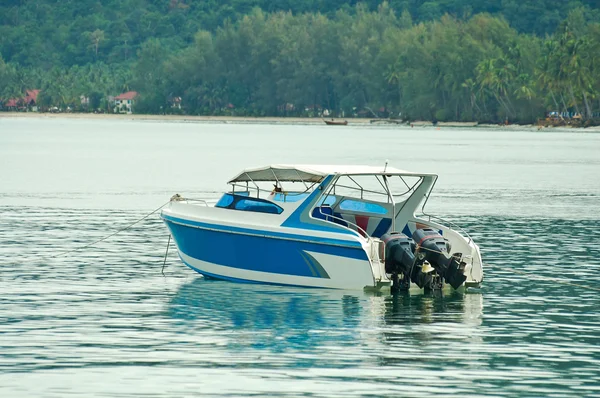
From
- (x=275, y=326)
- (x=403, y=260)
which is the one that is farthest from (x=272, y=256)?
(x=275, y=326)

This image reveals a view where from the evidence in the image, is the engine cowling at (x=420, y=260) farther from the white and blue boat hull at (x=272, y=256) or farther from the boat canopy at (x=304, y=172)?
the boat canopy at (x=304, y=172)

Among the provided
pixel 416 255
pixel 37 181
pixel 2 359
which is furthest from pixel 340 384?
pixel 37 181

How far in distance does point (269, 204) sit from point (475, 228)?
52.2 feet

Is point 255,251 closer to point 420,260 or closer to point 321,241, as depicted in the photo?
point 321,241

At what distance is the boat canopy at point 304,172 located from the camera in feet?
83.3

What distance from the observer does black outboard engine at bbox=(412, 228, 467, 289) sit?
24047mm

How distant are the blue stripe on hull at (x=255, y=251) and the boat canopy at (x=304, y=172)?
162 cm

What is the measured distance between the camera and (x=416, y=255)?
2392cm

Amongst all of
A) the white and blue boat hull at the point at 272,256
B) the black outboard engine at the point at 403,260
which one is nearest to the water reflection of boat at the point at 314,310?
the white and blue boat hull at the point at 272,256

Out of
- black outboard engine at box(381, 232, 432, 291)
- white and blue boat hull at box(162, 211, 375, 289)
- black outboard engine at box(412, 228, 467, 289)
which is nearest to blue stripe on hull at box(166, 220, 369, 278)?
white and blue boat hull at box(162, 211, 375, 289)

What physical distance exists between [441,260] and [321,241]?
7.83ft

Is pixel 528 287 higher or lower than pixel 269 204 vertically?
lower

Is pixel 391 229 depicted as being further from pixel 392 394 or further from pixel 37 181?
pixel 37 181

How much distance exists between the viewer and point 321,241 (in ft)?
77.3
